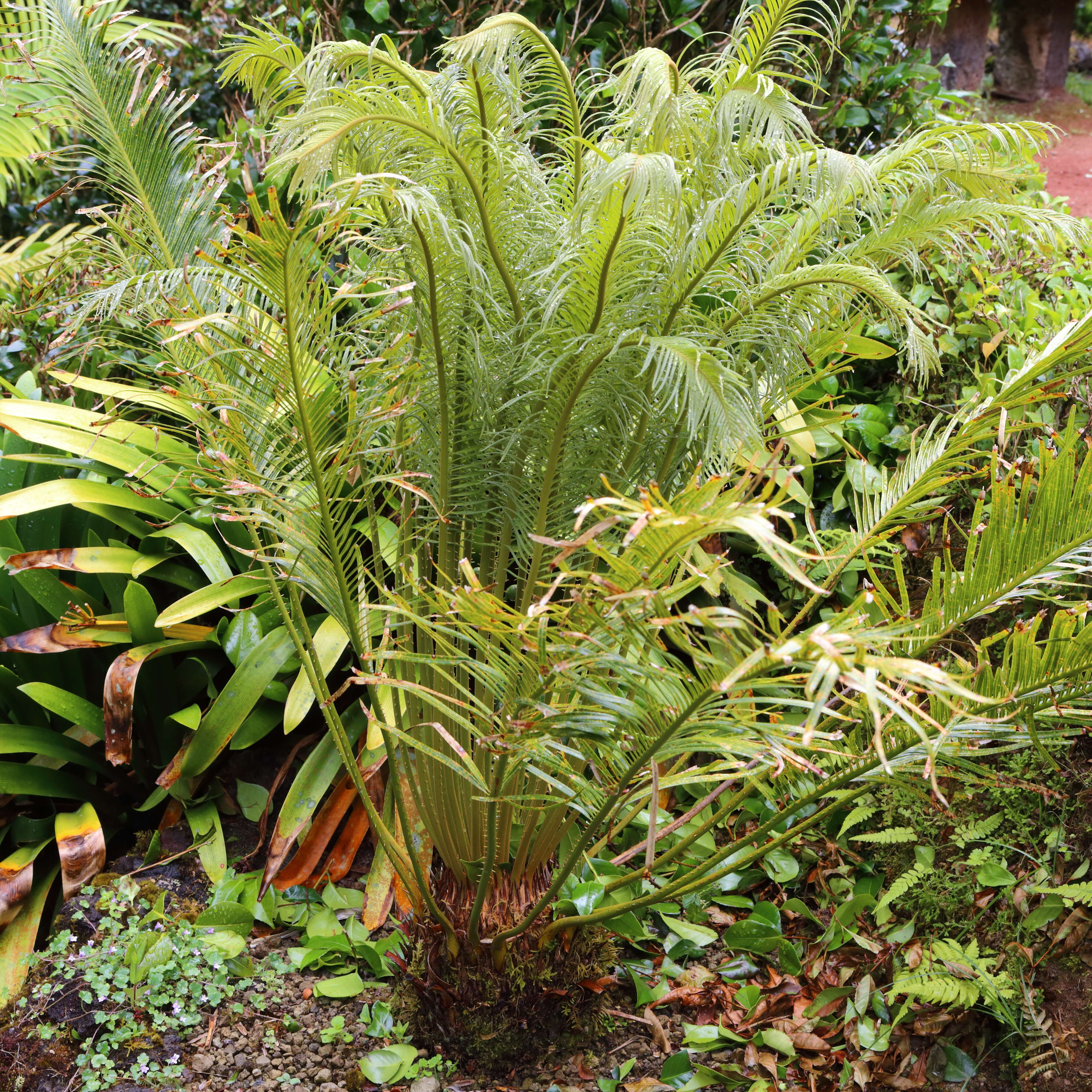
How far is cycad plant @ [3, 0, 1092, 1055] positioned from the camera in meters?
1.40

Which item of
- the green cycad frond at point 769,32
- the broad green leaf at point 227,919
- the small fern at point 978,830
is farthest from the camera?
the broad green leaf at point 227,919

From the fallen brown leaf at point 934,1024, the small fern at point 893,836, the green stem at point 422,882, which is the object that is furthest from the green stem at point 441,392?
the fallen brown leaf at point 934,1024

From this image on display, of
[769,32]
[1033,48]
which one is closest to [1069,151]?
[1033,48]

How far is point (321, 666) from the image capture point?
2350 millimetres

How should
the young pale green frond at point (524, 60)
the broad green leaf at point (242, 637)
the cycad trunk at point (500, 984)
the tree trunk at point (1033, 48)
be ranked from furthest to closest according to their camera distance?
1. the tree trunk at point (1033, 48)
2. the broad green leaf at point (242, 637)
3. the cycad trunk at point (500, 984)
4. the young pale green frond at point (524, 60)

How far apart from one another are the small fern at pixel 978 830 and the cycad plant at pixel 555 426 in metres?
0.29

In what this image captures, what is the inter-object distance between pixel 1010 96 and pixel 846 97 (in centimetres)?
924

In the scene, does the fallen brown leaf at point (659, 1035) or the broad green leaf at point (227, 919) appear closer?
the fallen brown leaf at point (659, 1035)

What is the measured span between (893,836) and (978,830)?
0.61ft

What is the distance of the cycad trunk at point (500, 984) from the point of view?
6.18 feet

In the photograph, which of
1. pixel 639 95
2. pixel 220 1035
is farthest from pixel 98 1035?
pixel 639 95

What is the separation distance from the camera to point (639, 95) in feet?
5.01

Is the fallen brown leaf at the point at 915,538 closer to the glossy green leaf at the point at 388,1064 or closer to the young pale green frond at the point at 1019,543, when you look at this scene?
the young pale green frond at the point at 1019,543

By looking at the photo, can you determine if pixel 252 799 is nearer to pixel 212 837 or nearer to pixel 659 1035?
pixel 212 837
